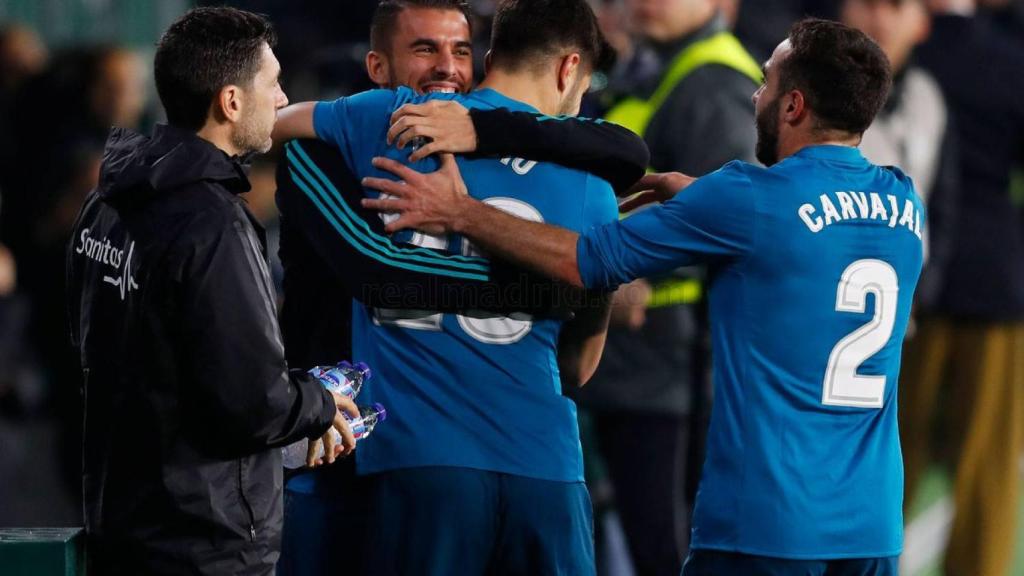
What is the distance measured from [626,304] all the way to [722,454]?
2.23 m

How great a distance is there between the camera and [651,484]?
605 cm

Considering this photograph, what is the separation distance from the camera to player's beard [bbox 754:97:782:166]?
12.4 feet

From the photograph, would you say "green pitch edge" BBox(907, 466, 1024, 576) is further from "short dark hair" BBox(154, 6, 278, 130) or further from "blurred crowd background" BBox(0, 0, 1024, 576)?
"short dark hair" BBox(154, 6, 278, 130)

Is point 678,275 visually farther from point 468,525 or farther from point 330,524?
point 468,525

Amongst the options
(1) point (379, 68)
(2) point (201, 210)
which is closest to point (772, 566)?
(2) point (201, 210)

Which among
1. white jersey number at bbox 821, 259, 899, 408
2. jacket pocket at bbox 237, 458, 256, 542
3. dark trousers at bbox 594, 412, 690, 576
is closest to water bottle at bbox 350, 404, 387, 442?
jacket pocket at bbox 237, 458, 256, 542

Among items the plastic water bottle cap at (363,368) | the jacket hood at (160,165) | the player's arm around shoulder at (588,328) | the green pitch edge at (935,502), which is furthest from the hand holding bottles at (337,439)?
the green pitch edge at (935,502)

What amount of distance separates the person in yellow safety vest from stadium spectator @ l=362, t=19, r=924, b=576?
2206 millimetres

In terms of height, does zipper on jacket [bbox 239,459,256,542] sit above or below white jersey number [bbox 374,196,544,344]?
below

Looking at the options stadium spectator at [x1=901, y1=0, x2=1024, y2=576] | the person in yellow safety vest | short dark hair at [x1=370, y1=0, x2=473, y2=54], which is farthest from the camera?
stadium spectator at [x1=901, y1=0, x2=1024, y2=576]

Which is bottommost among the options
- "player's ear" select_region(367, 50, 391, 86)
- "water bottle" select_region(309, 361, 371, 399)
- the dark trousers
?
the dark trousers

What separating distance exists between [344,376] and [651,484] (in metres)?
2.54

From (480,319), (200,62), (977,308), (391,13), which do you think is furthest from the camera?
(977,308)

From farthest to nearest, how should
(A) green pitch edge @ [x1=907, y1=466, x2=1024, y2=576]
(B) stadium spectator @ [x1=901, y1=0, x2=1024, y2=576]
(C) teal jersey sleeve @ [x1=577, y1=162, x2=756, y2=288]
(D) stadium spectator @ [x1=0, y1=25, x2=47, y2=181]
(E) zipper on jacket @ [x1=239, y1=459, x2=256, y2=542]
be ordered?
1. (D) stadium spectator @ [x1=0, y1=25, x2=47, y2=181]
2. (A) green pitch edge @ [x1=907, y1=466, x2=1024, y2=576]
3. (B) stadium spectator @ [x1=901, y1=0, x2=1024, y2=576]
4. (C) teal jersey sleeve @ [x1=577, y1=162, x2=756, y2=288]
5. (E) zipper on jacket @ [x1=239, y1=459, x2=256, y2=542]
